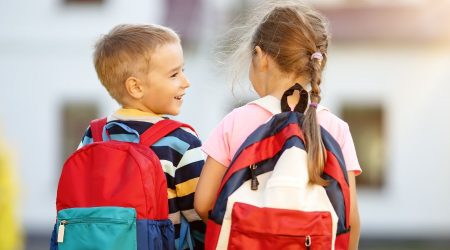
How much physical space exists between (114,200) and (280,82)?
0.66 metres

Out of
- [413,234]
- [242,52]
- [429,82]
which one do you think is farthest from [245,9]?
[242,52]

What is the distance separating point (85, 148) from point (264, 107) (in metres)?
0.62

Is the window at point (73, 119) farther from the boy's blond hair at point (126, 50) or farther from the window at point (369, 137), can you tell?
the boy's blond hair at point (126, 50)

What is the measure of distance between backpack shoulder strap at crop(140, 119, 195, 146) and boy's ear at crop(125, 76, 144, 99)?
0.12 m

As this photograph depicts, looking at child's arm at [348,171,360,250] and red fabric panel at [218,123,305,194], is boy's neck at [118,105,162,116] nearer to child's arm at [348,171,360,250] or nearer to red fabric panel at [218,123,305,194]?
red fabric panel at [218,123,305,194]

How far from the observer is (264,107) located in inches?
127

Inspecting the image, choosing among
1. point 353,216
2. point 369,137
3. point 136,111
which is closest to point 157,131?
point 136,111

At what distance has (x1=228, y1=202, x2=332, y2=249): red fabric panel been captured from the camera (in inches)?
119

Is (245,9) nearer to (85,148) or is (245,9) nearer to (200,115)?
(200,115)

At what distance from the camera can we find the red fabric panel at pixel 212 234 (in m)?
3.10

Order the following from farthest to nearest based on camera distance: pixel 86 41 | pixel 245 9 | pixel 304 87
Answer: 1. pixel 86 41
2. pixel 245 9
3. pixel 304 87

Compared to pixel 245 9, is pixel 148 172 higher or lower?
lower

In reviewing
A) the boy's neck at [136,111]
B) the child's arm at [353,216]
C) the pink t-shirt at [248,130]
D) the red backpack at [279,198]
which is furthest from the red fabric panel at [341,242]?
the boy's neck at [136,111]

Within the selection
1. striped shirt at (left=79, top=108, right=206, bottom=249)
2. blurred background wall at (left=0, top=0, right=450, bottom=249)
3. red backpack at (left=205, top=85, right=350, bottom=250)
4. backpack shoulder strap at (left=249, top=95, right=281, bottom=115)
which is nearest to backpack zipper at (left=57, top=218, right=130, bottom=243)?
striped shirt at (left=79, top=108, right=206, bottom=249)
